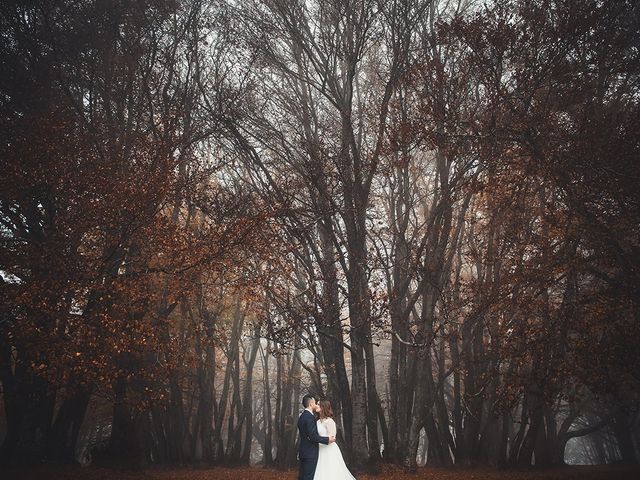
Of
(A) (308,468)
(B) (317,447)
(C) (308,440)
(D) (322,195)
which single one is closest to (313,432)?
(C) (308,440)

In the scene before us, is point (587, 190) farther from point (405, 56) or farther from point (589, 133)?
point (405, 56)

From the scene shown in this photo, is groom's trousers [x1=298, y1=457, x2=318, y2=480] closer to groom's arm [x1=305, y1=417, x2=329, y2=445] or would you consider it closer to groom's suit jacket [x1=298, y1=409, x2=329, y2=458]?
groom's suit jacket [x1=298, y1=409, x2=329, y2=458]

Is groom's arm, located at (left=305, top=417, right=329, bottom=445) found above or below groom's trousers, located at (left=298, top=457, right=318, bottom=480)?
above

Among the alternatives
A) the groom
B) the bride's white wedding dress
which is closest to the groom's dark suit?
the groom

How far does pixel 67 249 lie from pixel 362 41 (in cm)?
838

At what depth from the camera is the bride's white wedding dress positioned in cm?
789

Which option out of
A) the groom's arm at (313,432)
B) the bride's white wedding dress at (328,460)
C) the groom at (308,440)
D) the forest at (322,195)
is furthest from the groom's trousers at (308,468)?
the forest at (322,195)

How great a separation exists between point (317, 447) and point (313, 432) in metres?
0.38

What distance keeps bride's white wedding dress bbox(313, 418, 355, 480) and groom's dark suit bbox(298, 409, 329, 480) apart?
0.16 metres

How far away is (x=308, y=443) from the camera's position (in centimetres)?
782

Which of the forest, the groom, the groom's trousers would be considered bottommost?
the groom's trousers

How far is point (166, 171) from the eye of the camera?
37.0ft

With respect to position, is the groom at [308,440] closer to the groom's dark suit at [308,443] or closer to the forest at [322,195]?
the groom's dark suit at [308,443]

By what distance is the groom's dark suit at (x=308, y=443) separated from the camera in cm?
769
